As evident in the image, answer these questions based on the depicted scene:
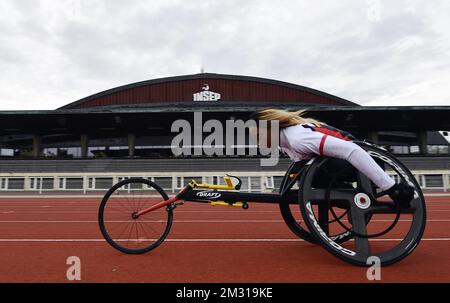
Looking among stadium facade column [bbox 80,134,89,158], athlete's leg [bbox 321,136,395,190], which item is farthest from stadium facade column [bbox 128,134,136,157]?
athlete's leg [bbox 321,136,395,190]

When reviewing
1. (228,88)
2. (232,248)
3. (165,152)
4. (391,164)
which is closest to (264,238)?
(232,248)

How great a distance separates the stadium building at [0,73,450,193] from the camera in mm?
19875

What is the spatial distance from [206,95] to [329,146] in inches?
1172

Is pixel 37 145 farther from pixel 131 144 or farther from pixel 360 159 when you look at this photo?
pixel 360 159

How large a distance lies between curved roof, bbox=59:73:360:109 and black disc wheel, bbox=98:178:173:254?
88.4ft

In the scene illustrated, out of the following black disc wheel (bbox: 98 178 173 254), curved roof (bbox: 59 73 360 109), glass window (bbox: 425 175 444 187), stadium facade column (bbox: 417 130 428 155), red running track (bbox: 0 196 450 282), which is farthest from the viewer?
curved roof (bbox: 59 73 360 109)

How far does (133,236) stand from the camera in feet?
14.6

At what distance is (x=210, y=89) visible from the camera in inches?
1267

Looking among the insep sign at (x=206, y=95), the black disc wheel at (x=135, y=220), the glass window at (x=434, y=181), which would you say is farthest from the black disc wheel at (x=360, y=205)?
the insep sign at (x=206, y=95)

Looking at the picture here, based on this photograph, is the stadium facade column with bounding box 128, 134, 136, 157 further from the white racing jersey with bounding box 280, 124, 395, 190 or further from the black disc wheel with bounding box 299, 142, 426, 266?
the black disc wheel with bounding box 299, 142, 426, 266

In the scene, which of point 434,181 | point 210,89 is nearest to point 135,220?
point 434,181

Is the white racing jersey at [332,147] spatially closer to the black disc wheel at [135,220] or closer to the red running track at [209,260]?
the red running track at [209,260]

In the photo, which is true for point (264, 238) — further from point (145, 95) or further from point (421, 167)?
point (145, 95)
